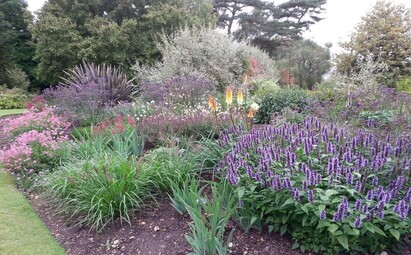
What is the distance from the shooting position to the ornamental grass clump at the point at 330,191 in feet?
6.85

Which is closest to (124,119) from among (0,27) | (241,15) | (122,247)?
(122,247)

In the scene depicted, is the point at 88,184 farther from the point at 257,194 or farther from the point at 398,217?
the point at 398,217

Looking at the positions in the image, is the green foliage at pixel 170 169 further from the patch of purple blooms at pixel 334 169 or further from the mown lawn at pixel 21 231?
the mown lawn at pixel 21 231

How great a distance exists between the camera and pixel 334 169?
7.63ft

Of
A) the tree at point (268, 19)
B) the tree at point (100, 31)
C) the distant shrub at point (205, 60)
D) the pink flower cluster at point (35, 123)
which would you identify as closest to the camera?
the pink flower cluster at point (35, 123)

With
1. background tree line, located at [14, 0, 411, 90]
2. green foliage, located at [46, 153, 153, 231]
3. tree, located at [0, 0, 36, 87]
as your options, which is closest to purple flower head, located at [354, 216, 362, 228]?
green foliage, located at [46, 153, 153, 231]

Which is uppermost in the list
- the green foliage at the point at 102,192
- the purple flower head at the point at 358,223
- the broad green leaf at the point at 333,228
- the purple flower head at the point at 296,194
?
the purple flower head at the point at 296,194

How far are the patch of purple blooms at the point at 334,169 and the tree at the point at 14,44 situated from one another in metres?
20.7

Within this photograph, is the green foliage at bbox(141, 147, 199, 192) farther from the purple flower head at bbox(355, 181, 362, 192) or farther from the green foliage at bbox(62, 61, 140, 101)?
the green foliage at bbox(62, 61, 140, 101)

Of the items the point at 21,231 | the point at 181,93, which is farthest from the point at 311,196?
the point at 181,93

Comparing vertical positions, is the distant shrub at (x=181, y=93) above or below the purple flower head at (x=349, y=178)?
above

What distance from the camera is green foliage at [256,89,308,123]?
26.0 ft

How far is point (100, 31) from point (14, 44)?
396 inches

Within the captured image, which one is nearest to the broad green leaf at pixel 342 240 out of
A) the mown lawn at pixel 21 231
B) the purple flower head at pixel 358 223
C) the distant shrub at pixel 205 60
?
the purple flower head at pixel 358 223
